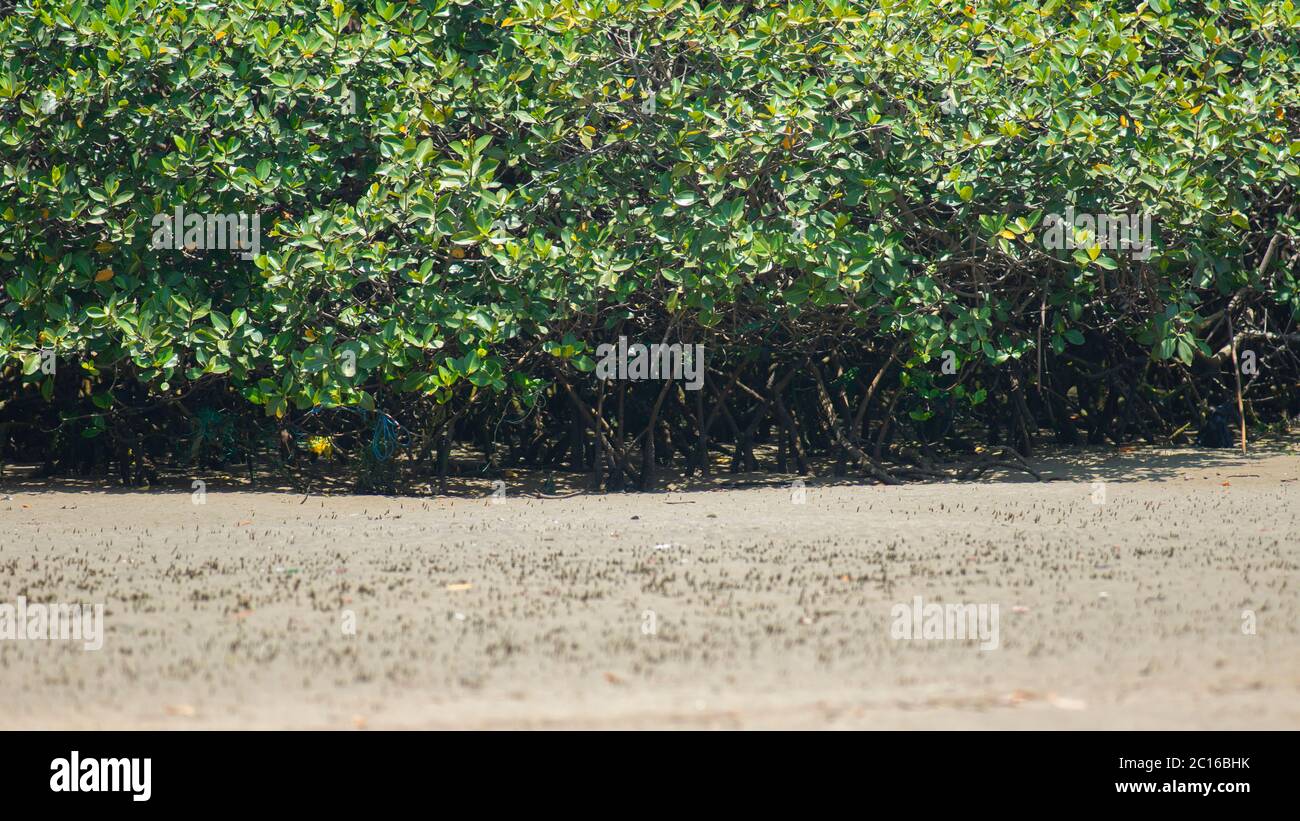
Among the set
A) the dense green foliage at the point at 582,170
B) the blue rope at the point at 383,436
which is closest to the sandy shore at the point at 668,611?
the blue rope at the point at 383,436

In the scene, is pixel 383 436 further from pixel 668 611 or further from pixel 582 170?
pixel 668 611

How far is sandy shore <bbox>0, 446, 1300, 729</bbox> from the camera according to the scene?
4746 mm

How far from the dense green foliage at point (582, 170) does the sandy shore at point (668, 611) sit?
1.33 m

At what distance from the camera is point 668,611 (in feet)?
20.0

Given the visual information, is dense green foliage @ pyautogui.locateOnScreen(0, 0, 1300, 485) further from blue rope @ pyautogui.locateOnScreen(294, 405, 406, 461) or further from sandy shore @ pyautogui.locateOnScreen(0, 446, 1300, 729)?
sandy shore @ pyautogui.locateOnScreen(0, 446, 1300, 729)

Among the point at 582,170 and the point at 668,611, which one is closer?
the point at 668,611

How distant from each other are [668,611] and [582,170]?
4.69 meters

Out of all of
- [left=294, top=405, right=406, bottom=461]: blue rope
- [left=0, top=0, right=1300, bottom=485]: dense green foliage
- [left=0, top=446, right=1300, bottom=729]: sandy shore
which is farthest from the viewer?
[left=294, top=405, right=406, bottom=461]: blue rope

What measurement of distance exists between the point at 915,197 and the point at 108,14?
5636mm

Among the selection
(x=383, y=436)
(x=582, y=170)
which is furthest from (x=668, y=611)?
(x=383, y=436)

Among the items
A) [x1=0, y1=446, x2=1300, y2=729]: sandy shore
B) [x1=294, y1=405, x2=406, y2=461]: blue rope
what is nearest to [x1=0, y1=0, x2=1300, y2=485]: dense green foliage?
[x1=294, y1=405, x2=406, y2=461]: blue rope

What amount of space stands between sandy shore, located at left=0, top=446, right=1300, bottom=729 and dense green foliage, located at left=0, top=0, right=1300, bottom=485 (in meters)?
1.33

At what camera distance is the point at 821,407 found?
1211 centimetres

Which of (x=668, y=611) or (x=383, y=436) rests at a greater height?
(x=383, y=436)
